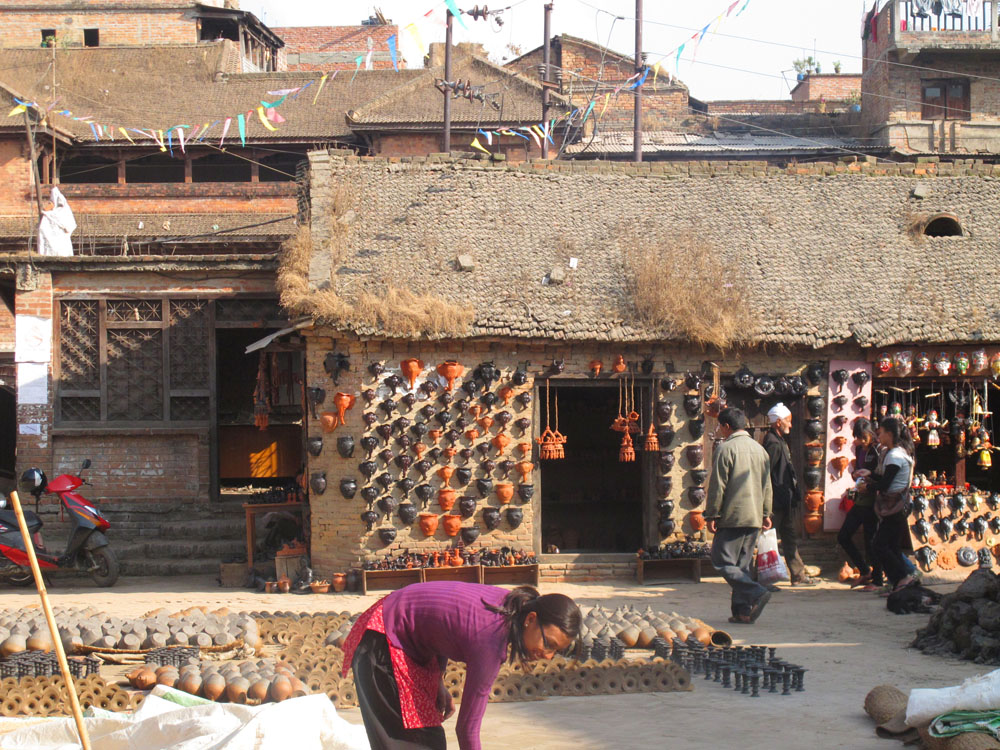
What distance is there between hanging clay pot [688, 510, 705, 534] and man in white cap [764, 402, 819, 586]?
2.67ft

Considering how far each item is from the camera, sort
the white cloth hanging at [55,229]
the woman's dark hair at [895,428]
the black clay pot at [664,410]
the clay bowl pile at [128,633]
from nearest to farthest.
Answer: the clay bowl pile at [128,633], the woman's dark hair at [895,428], the black clay pot at [664,410], the white cloth hanging at [55,229]

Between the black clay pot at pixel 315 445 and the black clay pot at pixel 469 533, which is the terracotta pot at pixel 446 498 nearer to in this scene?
the black clay pot at pixel 469 533

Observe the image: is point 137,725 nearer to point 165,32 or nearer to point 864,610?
point 864,610

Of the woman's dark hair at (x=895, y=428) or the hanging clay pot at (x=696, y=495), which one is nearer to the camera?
the woman's dark hair at (x=895, y=428)

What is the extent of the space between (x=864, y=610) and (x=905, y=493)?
1.16m

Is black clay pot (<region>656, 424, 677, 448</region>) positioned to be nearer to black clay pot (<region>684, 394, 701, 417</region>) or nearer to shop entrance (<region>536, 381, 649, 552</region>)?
A: black clay pot (<region>684, 394, 701, 417</region>)

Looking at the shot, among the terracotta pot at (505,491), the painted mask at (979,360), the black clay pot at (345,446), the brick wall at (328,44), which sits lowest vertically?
the terracotta pot at (505,491)

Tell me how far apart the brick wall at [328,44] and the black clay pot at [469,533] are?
27260 mm

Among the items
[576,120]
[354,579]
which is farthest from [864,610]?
[576,120]

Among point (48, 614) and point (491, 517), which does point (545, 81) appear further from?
point (48, 614)

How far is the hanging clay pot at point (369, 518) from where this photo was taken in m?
→ 11.9

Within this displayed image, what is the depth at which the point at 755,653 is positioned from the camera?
7.92 meters

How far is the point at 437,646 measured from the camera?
4.43m

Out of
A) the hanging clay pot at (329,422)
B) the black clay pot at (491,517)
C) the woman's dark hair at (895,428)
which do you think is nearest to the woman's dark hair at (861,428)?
the woman's dark hair at (895,428)
